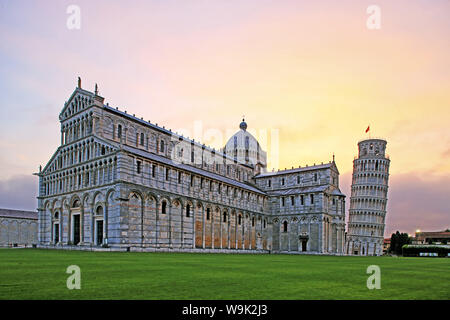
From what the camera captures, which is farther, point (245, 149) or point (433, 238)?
point (433, 238)

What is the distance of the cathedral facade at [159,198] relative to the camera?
153ft

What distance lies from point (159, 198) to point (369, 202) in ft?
258

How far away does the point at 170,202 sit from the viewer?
51.7 metres

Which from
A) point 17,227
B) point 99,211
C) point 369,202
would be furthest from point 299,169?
point 17,227

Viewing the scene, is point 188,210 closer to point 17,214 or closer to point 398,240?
point 17,214

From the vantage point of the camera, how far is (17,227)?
85.1 m

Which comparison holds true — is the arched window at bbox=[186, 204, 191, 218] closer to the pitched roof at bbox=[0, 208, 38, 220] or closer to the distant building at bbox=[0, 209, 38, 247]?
the distant building at bbox=[0, 209, 38, 247]

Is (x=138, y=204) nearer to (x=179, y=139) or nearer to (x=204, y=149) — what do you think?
(x=179, y=139)

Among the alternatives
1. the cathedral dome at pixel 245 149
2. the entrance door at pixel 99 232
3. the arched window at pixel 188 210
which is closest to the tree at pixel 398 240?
the cathedral dome at pixel 245 149

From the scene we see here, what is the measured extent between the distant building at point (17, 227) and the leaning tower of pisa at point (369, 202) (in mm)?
80490

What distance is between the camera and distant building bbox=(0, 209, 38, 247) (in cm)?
8244

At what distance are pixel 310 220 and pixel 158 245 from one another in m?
33.6

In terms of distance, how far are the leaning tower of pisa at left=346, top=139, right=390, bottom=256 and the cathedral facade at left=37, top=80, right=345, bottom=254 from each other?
38372mm

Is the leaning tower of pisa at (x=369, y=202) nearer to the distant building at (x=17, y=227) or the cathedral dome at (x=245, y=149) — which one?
the cathedral dome at (x=245, y=149)
